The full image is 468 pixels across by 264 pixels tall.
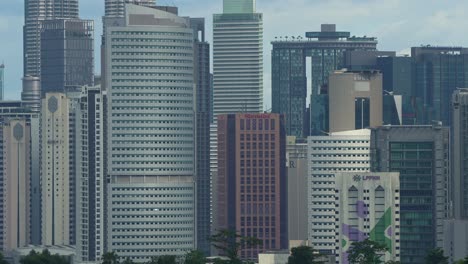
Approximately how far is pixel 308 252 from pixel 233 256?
1524cm

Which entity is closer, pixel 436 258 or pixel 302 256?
pixel 436 258

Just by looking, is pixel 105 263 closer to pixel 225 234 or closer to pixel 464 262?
pixel 225 234

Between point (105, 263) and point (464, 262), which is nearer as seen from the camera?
point (464, 262)

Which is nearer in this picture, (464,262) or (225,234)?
(464,262)

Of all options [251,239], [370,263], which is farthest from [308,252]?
[251,239]

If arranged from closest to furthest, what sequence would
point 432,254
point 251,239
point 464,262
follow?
point 464,262 → point 251,239 → point 432,254

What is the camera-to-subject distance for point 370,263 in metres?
198

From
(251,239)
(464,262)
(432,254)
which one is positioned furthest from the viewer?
(432,254)

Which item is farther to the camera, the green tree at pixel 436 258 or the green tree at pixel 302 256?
the green tree at pixel 302 256

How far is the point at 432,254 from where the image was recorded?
639ft

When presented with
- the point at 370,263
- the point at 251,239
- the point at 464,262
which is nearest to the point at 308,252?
the point at 370,263

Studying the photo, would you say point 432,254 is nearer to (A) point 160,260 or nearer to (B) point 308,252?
(B) point 308,252

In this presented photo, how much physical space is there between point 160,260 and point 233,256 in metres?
16.9

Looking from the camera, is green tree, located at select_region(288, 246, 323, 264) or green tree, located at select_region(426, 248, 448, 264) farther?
green tree, located at select_region(288, 246, 323, 264)
